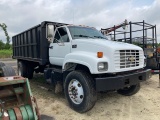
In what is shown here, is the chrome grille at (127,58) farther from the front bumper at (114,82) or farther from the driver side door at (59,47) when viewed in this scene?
the driver side door at (59,47)

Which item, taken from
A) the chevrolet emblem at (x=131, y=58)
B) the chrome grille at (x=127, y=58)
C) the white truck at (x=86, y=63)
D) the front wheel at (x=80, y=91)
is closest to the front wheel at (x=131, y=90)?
the white truck at (x=86, y=63)

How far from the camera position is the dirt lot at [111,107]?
16.5 ft

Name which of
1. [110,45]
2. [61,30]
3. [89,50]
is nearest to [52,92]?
[61,30]

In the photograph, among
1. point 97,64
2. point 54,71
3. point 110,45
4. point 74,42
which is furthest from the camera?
point 54,71

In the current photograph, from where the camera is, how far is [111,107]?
5711 mm

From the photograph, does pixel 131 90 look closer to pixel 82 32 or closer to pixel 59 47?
pixel 82 32

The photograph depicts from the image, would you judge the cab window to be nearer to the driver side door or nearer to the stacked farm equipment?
the driver side door

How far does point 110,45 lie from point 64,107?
A: 2082mm

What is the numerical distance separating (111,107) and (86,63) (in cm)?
160

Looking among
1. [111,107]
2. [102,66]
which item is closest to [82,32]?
[102,66]

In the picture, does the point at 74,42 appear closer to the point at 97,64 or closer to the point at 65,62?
the point at 65,62

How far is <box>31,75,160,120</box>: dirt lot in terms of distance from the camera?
5041 mm

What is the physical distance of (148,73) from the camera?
5.84 metres

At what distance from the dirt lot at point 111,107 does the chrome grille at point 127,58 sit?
1.19 m
